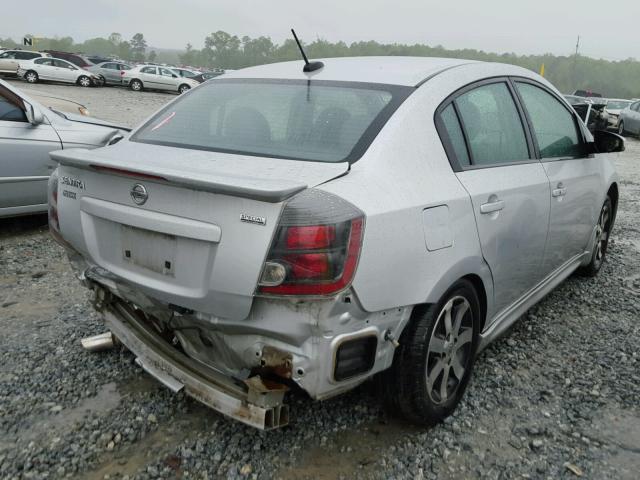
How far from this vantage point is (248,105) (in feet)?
9.28

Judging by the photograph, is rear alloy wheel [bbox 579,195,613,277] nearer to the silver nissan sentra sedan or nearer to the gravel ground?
the gravel ground

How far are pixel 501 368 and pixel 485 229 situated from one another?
102cm

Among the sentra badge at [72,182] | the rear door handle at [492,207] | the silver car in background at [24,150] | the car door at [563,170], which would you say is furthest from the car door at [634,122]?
the sentra badge at [72,182]

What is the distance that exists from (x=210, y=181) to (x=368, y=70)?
3.99 feet

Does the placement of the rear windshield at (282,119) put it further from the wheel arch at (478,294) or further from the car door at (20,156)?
the car door at (20,156)

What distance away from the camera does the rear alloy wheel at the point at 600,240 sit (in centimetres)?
464

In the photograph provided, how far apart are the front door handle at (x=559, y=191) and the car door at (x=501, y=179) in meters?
0.12

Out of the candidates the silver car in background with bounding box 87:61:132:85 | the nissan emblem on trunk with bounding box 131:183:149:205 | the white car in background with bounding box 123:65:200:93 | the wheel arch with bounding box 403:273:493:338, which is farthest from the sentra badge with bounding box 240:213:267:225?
the silver car in background with bounding box 87:61:132:85

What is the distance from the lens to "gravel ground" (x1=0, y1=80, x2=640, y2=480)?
2375 mm

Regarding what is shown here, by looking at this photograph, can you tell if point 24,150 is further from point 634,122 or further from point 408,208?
point 634,122

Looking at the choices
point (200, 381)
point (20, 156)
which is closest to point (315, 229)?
point (200, 381)

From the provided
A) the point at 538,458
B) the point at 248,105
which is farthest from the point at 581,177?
the point at 248,105

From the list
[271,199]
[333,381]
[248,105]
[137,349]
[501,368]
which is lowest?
[501,368]

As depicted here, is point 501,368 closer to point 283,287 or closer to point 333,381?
point 333,381
